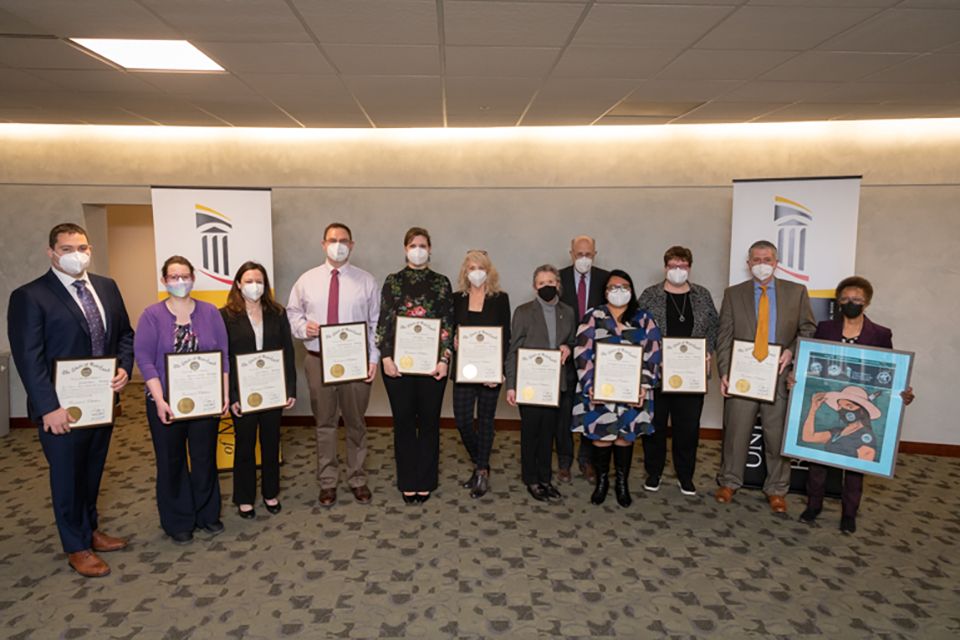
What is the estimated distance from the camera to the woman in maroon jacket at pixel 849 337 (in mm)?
3375

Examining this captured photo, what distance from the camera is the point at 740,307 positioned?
12.7 ft

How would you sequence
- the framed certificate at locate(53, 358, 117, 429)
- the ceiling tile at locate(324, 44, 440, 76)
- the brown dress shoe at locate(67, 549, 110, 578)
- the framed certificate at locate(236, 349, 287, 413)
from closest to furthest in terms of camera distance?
the framed certificate at locate(53, 358, 117, 429) → the brown dress shoe at locate(67, 549, 110, 578) → the ceiling tile at locate(324, 44, 440, 76) → the framed certificate at locate(236, 349, 287, 413)

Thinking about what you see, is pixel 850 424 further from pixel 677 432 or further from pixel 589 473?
pixel 589 473

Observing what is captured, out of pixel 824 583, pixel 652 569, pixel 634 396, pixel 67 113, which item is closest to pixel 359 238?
pixel 67 113

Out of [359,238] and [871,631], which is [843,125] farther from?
[359,238]

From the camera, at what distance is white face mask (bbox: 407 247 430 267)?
371 cm

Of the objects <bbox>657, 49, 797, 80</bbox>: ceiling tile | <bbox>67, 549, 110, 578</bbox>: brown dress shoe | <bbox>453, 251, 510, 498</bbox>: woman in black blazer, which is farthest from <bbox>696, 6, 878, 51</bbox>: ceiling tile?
<bbox>67, 549, 110, 578</bbox>: brown dress shoe

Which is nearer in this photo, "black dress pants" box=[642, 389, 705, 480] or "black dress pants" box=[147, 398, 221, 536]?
"black dress pants" box=[147, 398, 221, 536]

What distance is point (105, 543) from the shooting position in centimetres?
321

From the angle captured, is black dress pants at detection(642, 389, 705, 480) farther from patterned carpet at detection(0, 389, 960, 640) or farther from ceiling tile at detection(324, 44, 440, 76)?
ceiling tile at detection(324, 44, 440, 76)

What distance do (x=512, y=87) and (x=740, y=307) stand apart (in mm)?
2396

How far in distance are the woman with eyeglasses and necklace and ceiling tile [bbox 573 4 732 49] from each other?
57.7 inches

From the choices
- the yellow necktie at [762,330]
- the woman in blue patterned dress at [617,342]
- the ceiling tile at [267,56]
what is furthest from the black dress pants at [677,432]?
the ceiling tile at [267,56]

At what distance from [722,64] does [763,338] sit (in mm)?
1911
